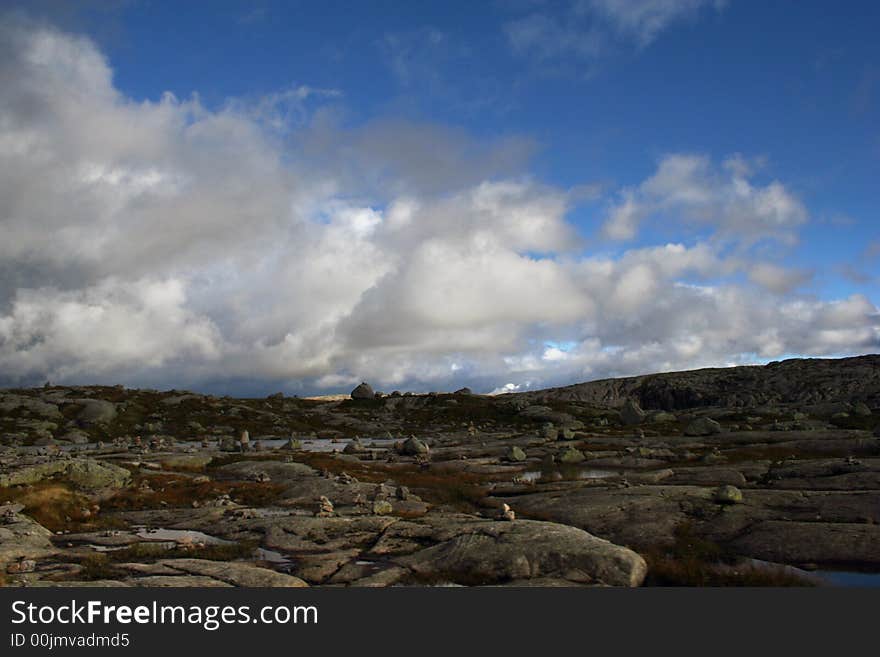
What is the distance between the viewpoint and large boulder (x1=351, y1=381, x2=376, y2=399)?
16212 cm

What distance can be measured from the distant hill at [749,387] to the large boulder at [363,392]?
44.9 metres

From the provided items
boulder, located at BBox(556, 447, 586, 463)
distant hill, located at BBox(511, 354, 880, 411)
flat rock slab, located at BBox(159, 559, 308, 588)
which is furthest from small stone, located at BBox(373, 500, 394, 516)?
distant hill, located at BBox(511, 354, 880, 411)

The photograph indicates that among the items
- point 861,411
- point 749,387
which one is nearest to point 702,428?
point 861,411

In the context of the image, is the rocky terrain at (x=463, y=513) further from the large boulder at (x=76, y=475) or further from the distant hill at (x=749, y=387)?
the distant hill at (x=749, y=387)

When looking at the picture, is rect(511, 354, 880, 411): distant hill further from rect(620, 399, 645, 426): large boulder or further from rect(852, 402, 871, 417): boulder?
rect(620, 399, 645, 426): large boulder

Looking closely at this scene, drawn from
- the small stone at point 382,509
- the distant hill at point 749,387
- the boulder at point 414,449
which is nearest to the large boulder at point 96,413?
the boulder at point 414,449

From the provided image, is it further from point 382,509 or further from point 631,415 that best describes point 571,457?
point 631,415

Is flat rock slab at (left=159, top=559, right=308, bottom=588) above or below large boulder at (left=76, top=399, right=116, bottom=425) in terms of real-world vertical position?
below

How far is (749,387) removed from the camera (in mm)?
157500

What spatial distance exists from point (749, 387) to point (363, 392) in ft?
349

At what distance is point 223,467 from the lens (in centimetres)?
5212

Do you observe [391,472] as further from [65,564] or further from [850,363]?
[850,363]

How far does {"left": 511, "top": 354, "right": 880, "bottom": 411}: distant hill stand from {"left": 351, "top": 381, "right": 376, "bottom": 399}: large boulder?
4494cm

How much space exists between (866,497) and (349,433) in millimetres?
98419
